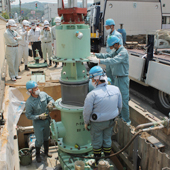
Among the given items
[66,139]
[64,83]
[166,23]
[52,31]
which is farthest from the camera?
[166,23]

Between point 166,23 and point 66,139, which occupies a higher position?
point 166,23

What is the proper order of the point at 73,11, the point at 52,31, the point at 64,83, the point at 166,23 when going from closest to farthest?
1. the point at 73,11
2. the point at 64,83
3. the point at 52,31
4. the point at 166,23

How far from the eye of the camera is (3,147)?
2.91 meters

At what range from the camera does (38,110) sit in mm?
4168

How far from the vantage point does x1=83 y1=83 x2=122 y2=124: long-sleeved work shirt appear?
313 cm

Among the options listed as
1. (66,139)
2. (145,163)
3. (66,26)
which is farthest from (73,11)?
(145,163)

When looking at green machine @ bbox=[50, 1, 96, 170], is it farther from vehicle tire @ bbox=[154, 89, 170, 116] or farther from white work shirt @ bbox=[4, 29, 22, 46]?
white work shirt @ bbox=[4, 29, 22, 46]

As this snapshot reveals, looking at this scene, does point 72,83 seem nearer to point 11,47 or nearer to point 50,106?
point 50,106

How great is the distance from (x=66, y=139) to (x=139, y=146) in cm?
129

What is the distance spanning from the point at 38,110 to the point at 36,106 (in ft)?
0.30

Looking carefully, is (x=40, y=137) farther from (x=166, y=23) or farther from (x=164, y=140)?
(x=166, y=23)

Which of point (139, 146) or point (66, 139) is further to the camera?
point (66, 139)

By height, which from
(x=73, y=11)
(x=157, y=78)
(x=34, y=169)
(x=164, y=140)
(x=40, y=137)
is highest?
(x=73, y=11)

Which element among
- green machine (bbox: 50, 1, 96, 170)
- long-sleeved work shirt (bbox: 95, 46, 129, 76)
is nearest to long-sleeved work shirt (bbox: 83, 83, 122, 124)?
green machine (bbox: 50, 1, 96, 170)
